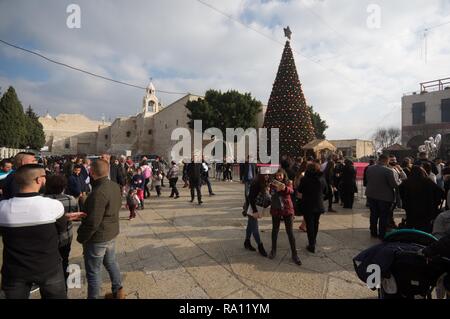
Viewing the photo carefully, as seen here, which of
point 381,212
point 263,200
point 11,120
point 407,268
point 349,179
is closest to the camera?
point 407,268

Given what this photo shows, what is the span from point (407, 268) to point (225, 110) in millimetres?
30718

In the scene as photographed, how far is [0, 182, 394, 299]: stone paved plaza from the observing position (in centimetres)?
336

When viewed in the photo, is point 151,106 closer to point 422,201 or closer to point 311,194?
point 311,194

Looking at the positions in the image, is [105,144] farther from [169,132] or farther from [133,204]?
[133,204]

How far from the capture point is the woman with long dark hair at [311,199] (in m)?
4.64

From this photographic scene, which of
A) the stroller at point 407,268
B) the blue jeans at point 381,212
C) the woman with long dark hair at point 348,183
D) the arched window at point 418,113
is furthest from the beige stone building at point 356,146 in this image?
the stroller at point 407,268

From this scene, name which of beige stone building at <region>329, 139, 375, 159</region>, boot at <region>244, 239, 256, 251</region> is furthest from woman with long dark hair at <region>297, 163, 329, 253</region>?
beige stone building at <region>329, 139, 375, 159</region>

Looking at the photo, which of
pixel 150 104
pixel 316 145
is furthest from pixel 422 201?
pixel 150 104

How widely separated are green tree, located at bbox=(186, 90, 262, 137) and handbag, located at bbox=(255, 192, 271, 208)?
91.4ft

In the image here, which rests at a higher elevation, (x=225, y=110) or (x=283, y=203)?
(x=225, y=110)

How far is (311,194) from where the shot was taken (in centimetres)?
472

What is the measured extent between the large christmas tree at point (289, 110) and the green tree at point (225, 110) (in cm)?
1835

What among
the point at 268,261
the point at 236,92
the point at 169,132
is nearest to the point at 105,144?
the point at 169,132
